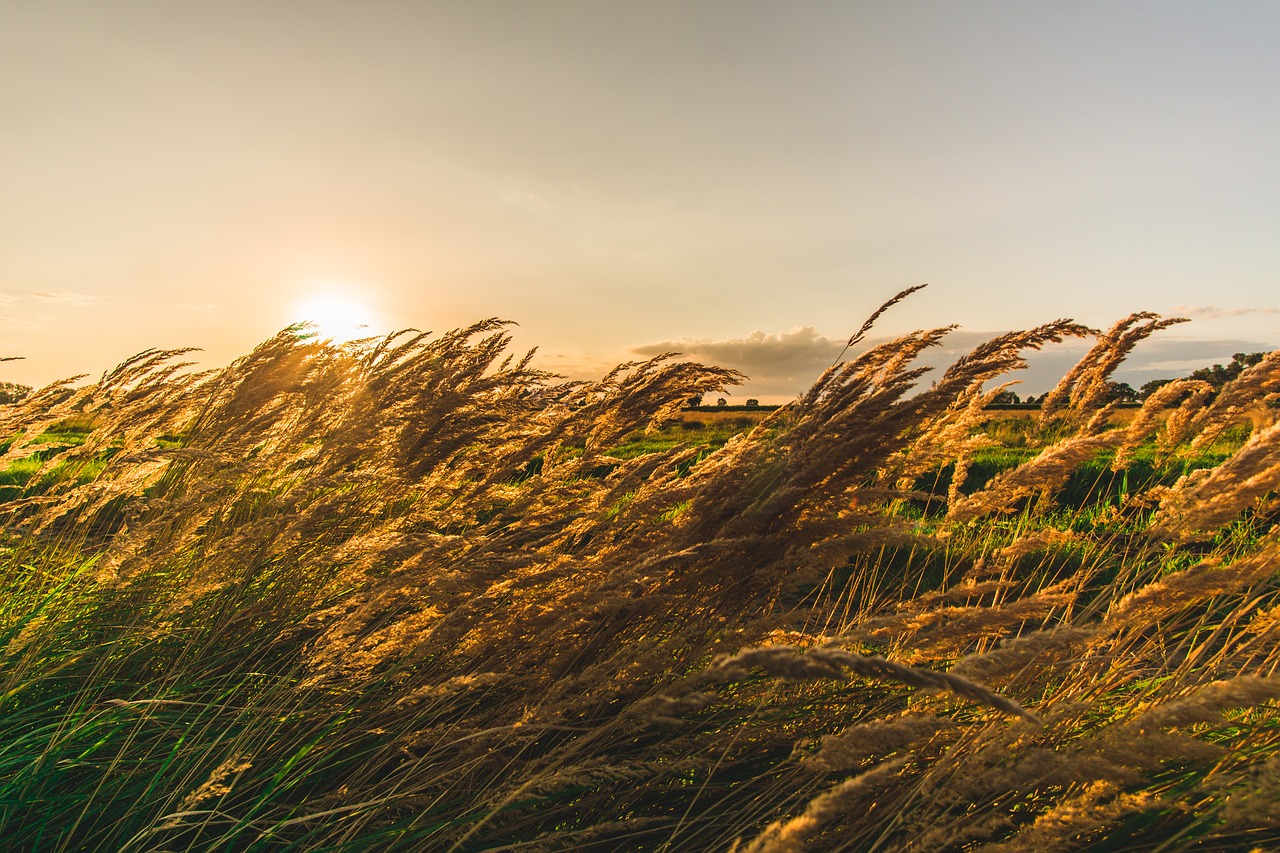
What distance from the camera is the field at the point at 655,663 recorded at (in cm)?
137

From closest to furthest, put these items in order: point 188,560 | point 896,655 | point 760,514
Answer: point 760,514 < point 896,655 < point 188,560

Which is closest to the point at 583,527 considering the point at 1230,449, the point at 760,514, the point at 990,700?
the point at 760,514

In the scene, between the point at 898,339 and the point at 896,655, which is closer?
the point at 896,655

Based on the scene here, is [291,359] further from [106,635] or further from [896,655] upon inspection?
[896,655]

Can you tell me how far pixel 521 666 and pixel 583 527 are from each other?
48 cm

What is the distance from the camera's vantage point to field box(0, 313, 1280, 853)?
137 cm

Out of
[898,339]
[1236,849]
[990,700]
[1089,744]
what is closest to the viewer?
[990,700]

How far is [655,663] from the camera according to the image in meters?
1.81

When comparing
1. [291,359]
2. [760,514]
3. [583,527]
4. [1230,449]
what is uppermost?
[291,359]

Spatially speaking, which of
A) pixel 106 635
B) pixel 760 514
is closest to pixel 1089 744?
pixel 760 514

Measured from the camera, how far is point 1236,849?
1.51 m

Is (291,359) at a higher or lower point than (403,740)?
higher

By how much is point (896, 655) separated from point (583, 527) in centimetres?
103

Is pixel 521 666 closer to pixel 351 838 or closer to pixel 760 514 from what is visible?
pixel 351 838
